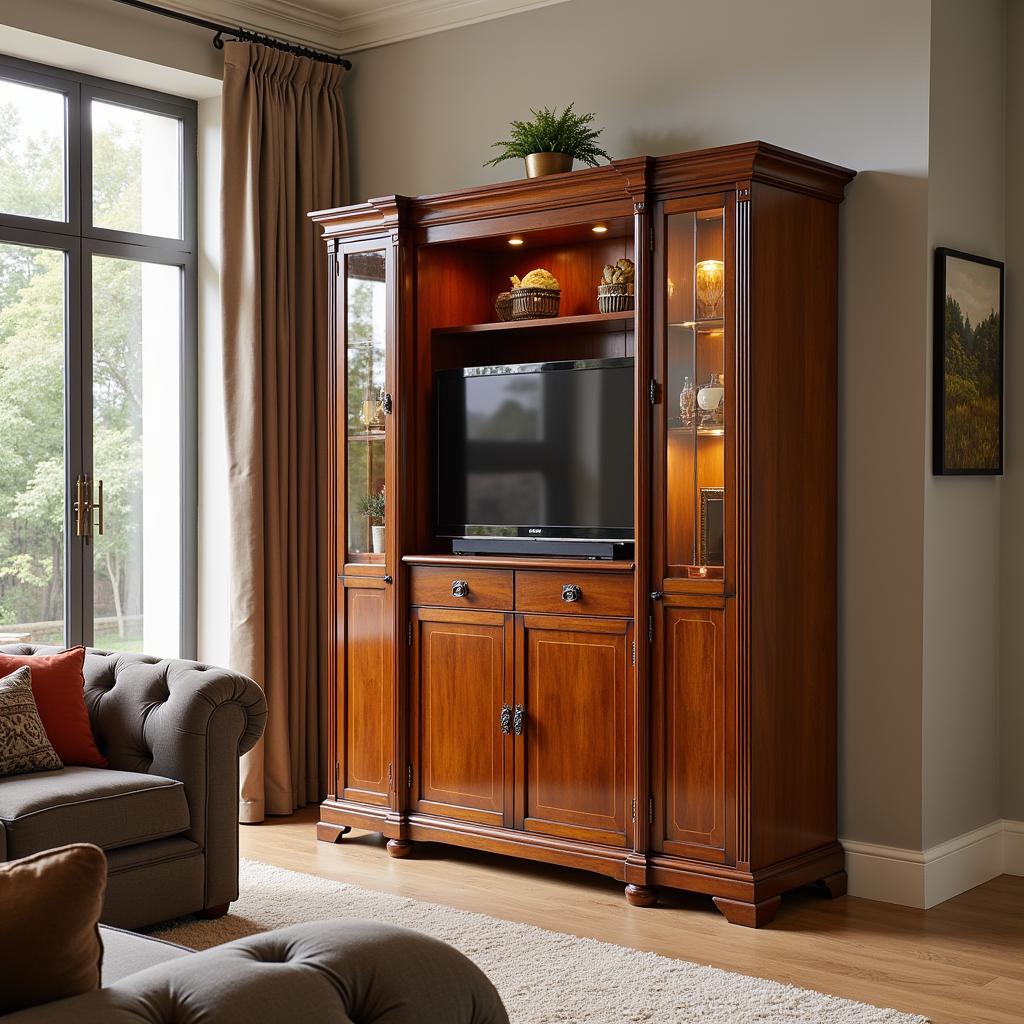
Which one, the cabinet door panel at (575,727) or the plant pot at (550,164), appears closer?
the cabinet door panel at (575,727)

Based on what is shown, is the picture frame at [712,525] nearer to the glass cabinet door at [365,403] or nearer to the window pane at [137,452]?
the glass cabinet door at [365,403]

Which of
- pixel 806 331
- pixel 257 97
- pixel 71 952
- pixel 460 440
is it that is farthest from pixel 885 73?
pixel 71 952

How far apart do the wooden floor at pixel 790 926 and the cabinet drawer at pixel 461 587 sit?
88 centimetres

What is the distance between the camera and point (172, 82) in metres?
5.14

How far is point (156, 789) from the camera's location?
3.63m

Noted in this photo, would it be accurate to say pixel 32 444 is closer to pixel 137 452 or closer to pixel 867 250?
pixel 137 452

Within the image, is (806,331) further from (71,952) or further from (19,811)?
(71,952)

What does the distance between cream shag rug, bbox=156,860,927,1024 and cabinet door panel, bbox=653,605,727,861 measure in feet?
1.68

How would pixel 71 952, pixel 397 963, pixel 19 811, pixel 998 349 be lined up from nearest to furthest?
1. pixel 71 952
2. pixel 397 963
3. pixel 19 811
4. pixel 998 349

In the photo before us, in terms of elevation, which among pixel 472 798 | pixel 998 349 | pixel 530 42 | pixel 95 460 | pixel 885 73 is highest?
pixel 530 42

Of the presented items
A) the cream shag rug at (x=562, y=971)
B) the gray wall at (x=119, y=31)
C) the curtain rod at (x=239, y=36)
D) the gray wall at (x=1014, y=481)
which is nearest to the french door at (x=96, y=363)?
the gray wall at (x=119, y=31)

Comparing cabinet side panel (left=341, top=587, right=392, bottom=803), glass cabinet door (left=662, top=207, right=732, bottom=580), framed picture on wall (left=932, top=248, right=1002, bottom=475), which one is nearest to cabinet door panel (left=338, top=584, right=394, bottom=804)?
cabinet side panel (left=341, top=587, right=392, bottom=803)

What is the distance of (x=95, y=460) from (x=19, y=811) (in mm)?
2029

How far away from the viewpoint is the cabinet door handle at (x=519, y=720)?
4.29m
